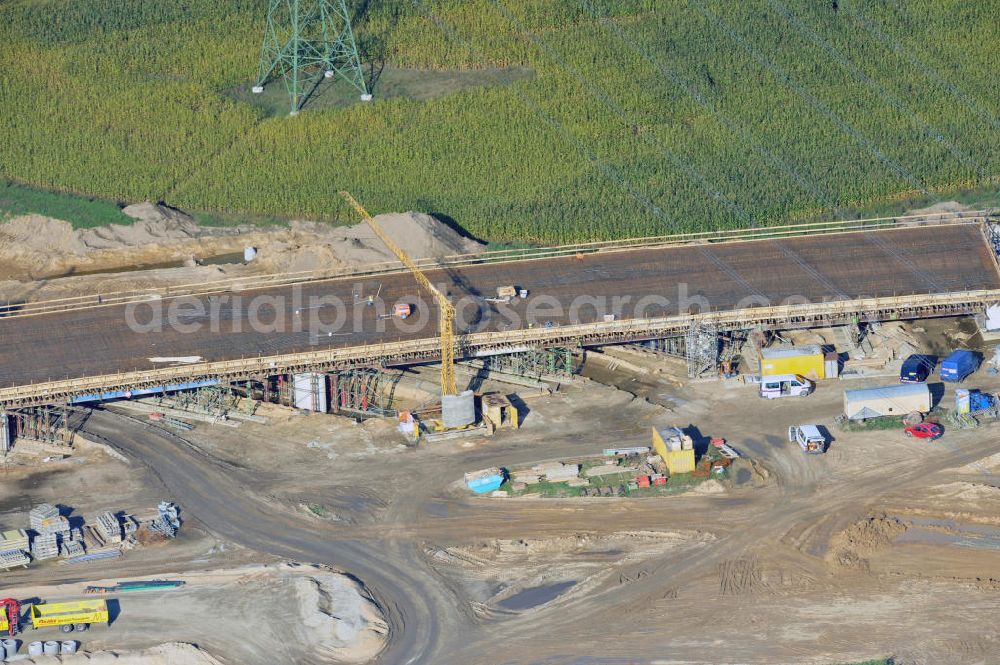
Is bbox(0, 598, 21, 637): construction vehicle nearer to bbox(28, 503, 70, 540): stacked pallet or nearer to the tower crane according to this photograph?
bbox(28, 503, 70, 540): stacked pallet

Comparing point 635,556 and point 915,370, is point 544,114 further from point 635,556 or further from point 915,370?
point 635,556

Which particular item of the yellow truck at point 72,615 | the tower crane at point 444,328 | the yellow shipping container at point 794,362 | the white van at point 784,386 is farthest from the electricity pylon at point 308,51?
the yellow truck at point 72,615

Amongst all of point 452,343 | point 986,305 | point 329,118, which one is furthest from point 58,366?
point 986,305

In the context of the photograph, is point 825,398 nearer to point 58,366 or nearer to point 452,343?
point 452,343


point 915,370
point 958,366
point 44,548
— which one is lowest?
point 44,548

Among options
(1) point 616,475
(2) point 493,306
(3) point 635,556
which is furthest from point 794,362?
(3) point 635,556

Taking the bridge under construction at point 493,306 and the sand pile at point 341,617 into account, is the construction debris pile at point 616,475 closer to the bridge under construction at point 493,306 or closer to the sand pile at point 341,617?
the bridge under construction at point 493,306
